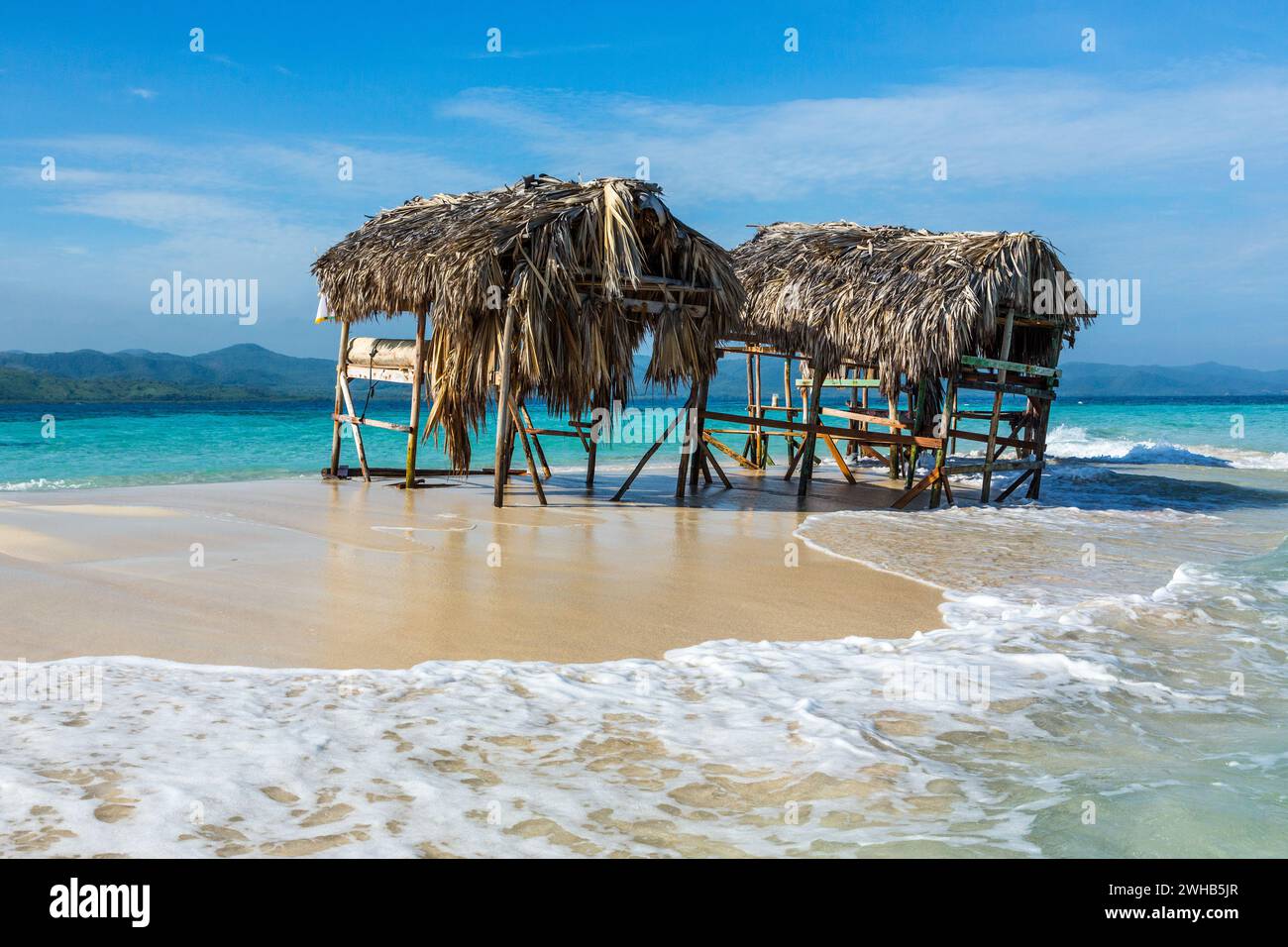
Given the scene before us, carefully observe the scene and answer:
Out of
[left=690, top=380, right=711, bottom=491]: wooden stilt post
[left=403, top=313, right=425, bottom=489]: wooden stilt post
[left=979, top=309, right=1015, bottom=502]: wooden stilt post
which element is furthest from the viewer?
[left=690, top=380, right=711, bottom=491]: wooden stilt post

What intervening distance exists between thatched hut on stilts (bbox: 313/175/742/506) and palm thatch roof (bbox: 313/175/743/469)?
0.7 inches

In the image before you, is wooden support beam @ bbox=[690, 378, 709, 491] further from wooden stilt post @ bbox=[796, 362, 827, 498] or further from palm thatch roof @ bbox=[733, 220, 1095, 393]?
palm thatch roof @ bbox=[733, 220, 1095, 393]

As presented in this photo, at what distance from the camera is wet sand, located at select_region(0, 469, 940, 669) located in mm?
5633

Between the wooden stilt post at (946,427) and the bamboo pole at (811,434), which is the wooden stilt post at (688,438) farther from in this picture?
the wooden stilt post at (946,427)

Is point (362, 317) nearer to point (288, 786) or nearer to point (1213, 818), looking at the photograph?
point (288, 786)

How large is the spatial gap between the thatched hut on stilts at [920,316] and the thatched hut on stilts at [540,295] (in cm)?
157

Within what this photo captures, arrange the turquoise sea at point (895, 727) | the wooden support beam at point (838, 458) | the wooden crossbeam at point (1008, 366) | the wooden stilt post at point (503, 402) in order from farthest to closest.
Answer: the wooden support beam at point (838, 458)
the wooden crossbeam at point (1008, 366)
the wooden stilt post at point (503, 402)
the turquoise sea at point (895, 727)

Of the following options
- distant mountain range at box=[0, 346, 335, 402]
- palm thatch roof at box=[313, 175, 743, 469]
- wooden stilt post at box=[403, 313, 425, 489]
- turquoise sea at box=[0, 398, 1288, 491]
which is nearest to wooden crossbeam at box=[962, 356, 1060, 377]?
palm thatch roof at box=[313, 175, 743, 469]

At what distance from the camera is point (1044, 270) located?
12.9 meters

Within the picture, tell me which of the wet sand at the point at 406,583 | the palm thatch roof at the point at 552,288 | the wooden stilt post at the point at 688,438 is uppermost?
the palm thatch roof at the point at 552,288

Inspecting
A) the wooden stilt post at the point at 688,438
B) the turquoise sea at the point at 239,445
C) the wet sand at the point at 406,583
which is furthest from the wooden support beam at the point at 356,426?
the wooden stilt post at the point at 688,438

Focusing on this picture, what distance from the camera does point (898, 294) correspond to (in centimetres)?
1275

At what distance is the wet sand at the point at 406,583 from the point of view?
5.63 metres
